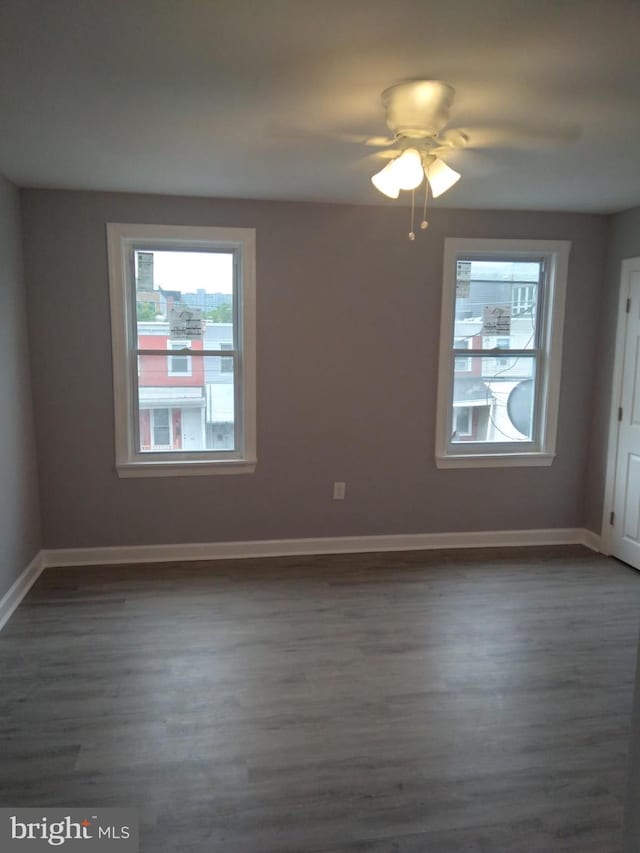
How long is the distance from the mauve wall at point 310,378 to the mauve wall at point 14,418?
118 mm

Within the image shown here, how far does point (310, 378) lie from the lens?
4.22 metres

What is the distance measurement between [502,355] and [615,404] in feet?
2.80

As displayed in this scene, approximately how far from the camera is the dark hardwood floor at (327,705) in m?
2.02

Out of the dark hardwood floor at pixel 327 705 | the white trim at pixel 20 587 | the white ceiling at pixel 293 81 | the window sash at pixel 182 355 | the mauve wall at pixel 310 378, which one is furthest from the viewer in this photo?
the window sash at pixel 182 355

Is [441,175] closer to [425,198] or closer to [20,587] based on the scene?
[425,198]

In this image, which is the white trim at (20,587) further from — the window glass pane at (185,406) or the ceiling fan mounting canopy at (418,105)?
the ceiling fan mounting canopy at (418,105)

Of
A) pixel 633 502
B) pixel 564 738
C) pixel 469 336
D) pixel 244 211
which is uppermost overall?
pixel 244 211

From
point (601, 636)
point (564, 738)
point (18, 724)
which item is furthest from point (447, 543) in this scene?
point (18, 724)

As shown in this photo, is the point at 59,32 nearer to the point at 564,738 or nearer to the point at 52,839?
the point at 52,839

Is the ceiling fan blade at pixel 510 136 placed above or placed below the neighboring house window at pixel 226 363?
above

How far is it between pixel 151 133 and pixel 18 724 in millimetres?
2493

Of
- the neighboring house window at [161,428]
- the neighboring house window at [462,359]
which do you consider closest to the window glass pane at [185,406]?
the neighboring house window at [161,428]

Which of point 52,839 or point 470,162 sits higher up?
point 470,162

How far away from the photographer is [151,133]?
2.63 metres
